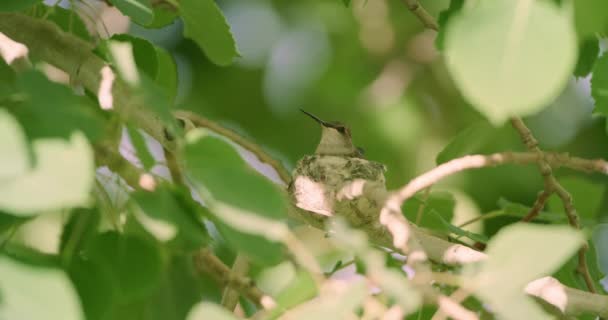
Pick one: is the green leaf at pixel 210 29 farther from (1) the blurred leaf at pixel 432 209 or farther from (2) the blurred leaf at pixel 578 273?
(2) the blurred leaf at pixel 578 273

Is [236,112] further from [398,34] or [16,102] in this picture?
[16,102]

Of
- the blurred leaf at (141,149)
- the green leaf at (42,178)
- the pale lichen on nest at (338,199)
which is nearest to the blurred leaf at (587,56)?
the pale lichen on nest at (338,199)

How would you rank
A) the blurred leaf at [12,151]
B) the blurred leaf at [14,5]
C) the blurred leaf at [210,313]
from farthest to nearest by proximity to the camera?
the blurred leaf at [14,5] → the blurred leaf at [210,313] → the blurred leaf at [12,151]

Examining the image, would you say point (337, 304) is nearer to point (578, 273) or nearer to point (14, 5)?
point (14, 5)

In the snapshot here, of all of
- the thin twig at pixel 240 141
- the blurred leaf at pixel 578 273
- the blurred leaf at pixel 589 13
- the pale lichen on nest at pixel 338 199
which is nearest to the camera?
the blurred leaf at pixel 589 13

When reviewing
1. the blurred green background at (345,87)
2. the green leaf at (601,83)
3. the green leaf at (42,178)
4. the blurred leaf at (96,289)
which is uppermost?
the green leaf at (601,83)

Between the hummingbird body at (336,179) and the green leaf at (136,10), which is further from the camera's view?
the hummingbird body at (336,179)

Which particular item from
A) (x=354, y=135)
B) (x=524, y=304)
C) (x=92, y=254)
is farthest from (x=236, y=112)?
(x=524, y=304)
